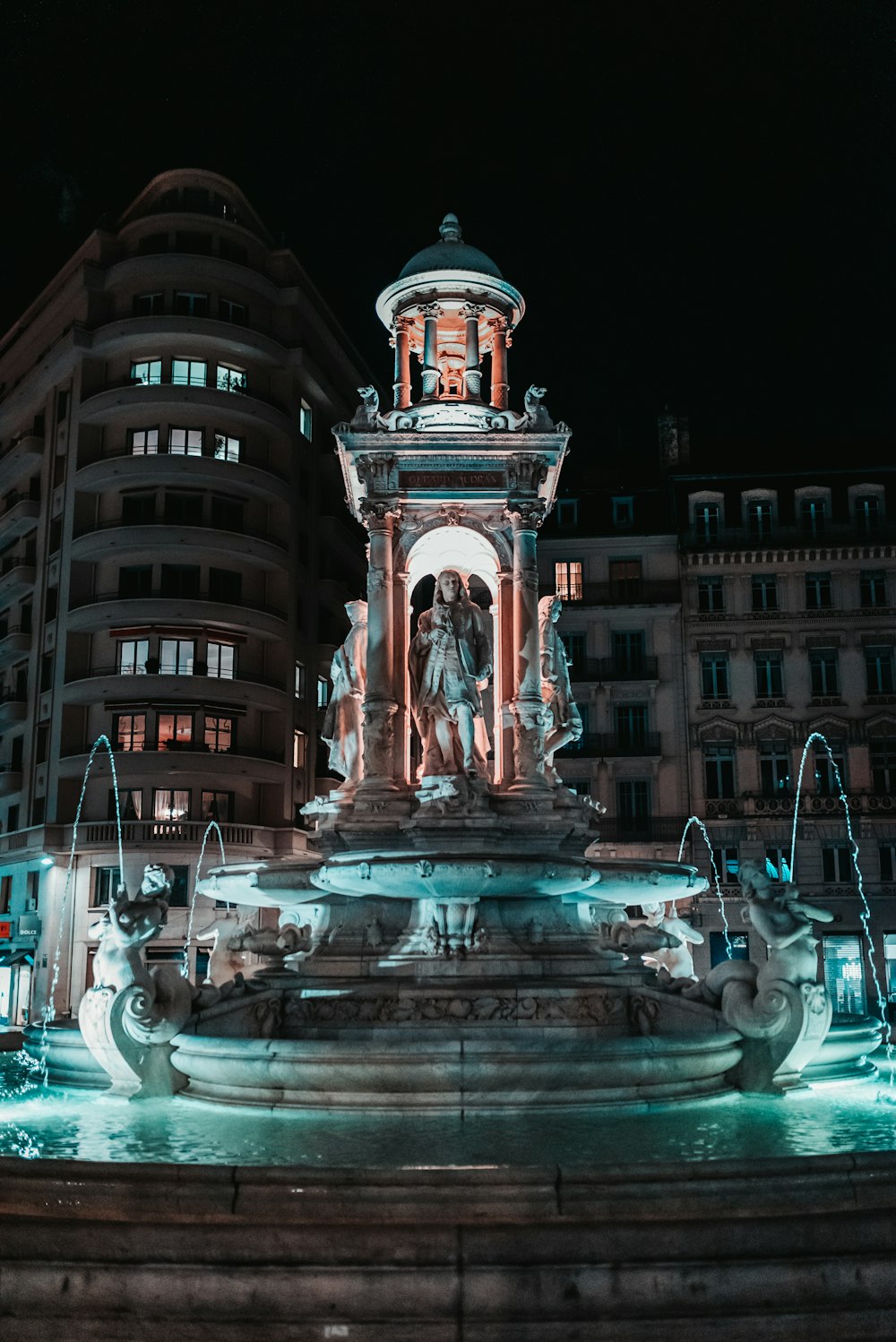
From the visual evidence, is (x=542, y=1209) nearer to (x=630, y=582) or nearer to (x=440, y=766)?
(x=440, y=766)

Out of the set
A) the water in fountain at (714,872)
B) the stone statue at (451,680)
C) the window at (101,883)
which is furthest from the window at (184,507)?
the stone statue at (451,680)

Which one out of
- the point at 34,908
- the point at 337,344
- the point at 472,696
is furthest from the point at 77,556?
the point at 472,696

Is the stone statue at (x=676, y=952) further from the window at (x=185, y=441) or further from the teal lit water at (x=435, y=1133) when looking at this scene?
the window at (x=185, y=441)

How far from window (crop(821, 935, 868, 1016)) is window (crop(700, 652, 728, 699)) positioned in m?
10.6

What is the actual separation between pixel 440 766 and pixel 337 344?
46.4 meters

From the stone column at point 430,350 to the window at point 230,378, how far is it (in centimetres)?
3275

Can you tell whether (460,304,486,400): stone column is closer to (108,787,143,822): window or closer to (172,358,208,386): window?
(108,787,143,822): window

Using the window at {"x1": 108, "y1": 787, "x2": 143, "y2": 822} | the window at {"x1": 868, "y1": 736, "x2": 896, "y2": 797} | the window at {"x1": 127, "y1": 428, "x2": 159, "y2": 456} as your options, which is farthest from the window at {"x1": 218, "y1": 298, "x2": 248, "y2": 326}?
the window at {"x1": 868, "y1": 736, "x2": 896, "y2": 797}

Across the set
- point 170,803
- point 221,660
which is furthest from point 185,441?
point 170,803

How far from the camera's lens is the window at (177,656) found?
154 ft

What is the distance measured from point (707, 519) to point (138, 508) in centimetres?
2383

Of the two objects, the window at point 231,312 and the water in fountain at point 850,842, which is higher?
the window at point 231,312

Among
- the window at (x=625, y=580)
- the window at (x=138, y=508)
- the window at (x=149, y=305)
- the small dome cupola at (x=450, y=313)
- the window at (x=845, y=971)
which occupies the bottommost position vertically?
the window at (x=845, y=971)

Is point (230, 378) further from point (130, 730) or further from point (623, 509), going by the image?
point (623, 509)
